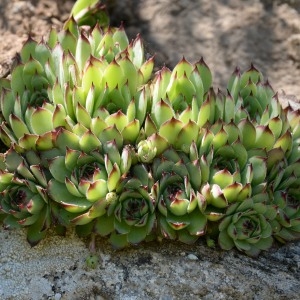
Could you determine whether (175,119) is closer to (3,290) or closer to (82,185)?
(82,185)

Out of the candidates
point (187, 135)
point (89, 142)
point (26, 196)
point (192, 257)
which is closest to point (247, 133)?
point (187, 135)

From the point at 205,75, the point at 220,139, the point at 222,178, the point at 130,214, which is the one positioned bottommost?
the point at 130,214

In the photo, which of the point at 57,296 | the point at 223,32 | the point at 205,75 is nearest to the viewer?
the point at 57,296

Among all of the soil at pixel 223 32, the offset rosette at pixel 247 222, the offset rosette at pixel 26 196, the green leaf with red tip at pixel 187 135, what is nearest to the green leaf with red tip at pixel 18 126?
the offset rosette at pixel 26 196

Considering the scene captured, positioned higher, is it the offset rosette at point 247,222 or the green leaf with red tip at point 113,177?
the green leaf with red tip at point 113,177

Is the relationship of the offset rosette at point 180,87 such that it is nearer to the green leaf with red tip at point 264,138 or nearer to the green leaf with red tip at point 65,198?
the green leaf with red tip at point 264,138

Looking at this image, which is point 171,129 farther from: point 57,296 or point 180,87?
point 57,296

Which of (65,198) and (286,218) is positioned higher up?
(65,198)
